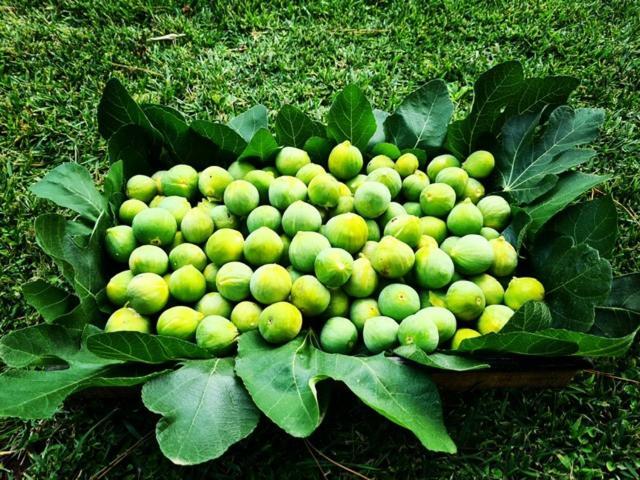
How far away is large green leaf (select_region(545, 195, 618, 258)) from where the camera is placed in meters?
1.82

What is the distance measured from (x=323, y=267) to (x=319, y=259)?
Result: 0.11 ft

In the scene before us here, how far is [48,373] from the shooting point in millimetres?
1629

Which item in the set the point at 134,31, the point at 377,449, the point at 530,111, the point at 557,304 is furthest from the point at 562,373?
the point at 134,31

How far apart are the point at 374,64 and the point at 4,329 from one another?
2.43 metres

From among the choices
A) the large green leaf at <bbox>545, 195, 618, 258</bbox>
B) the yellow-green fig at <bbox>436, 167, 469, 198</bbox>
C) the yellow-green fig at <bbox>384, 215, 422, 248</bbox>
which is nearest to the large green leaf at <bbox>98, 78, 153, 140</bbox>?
the yellow-green fig at <bbox>384, 215, 422, 248</bbox>

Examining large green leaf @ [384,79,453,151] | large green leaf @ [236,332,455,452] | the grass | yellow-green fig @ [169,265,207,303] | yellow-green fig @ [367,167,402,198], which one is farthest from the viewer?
large green leaf @ [384,79,453,151]

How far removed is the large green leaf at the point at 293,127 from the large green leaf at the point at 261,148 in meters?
0.11

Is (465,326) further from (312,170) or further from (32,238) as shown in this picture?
(32,238)

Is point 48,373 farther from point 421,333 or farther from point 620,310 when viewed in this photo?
point 620,310

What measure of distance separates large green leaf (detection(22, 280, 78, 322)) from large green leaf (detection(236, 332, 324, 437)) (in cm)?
62

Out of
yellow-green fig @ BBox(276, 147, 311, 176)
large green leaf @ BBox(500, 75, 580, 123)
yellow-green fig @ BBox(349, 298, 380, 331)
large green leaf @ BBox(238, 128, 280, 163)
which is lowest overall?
yellow-green fig @ BBox(349, 298, 380, 331)

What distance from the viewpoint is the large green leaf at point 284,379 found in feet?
4.80

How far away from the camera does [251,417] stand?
157 cm

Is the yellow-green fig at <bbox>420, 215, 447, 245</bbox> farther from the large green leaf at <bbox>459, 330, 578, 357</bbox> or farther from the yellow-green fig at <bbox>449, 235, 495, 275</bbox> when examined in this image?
the large green leaf at <bbox>459, 330, 578, 357</bbox>
